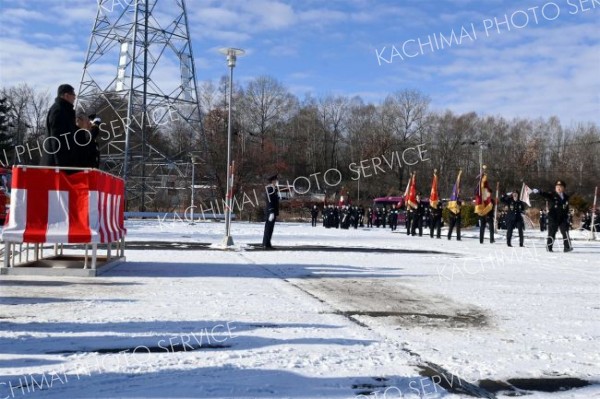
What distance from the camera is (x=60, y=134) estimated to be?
315 inches

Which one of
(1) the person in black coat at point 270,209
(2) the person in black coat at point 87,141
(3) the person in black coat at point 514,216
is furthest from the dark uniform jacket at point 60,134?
(3) the person in black coat at point 514,216

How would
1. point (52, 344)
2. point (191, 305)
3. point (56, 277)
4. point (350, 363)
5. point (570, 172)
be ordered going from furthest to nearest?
1. point (570, 172)
2. point (56, 277)
3. point (191, 305)
4. point (52, 344)
5. point (350, 363)

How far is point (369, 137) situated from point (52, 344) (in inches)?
3273

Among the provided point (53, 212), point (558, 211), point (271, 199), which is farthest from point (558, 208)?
point (53, 212)

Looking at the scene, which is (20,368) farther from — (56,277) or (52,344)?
(56,277)

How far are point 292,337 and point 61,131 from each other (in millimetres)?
5133

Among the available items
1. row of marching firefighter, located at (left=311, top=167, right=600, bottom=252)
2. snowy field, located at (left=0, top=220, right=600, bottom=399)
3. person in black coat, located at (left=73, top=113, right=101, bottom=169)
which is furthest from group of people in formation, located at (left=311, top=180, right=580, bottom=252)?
person in black coat, located at (left=73, top=113, right=101, bottom=169)

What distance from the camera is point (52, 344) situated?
402cm

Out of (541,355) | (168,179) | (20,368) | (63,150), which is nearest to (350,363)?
(541,355)

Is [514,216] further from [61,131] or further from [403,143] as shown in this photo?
[403,143]

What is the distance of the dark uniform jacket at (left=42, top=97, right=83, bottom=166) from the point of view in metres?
7.96

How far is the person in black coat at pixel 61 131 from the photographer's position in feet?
26.1

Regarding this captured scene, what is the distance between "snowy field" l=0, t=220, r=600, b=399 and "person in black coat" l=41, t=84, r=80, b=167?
1.63 meters

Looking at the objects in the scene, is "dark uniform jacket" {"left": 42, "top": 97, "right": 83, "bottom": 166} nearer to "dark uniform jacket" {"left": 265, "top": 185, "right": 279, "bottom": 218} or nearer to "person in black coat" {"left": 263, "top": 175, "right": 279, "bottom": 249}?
"person in black coat" {"left": 263, "top": 175, "right": 279, "bottom": 249}
